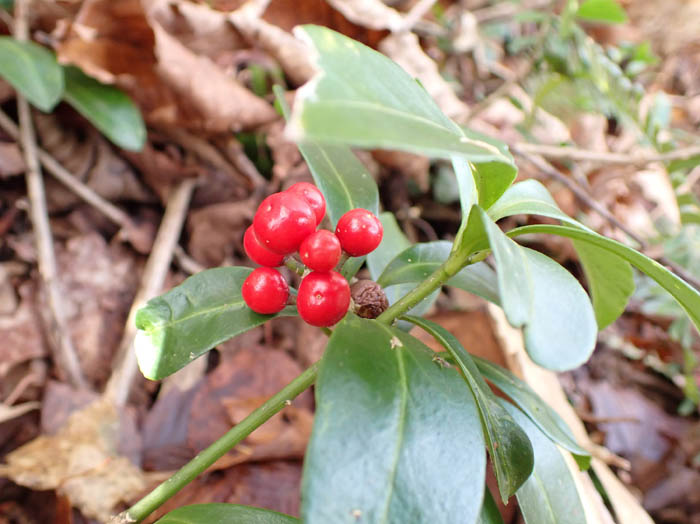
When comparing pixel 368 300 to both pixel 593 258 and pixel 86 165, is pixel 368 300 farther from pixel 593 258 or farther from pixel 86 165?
pixel 86 165

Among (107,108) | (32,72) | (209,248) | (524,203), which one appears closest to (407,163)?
(209,248)

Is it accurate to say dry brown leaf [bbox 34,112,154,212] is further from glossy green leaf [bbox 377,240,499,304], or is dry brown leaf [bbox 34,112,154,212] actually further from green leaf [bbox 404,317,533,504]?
green leaf [bbox 404,317,533,504]

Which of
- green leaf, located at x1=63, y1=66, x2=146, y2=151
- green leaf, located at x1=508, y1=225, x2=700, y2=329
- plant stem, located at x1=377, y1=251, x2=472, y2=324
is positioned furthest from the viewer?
green leaf, located at x1=63, y1=66, x2=146, y2=151

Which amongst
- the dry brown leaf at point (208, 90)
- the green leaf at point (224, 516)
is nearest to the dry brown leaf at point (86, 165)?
the dry brown leaf at point (208, 90)

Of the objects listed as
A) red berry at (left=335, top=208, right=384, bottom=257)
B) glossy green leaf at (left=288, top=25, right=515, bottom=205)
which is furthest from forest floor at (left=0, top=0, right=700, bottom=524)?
glossy green leaf at (left=288, top=25, right=515, bottom=205)

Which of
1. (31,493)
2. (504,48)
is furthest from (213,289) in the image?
(504,48)

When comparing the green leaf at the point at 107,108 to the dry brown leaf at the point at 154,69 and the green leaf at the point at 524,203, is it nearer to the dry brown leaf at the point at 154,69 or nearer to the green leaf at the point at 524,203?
the dry brown leaf at the point at 154,69
